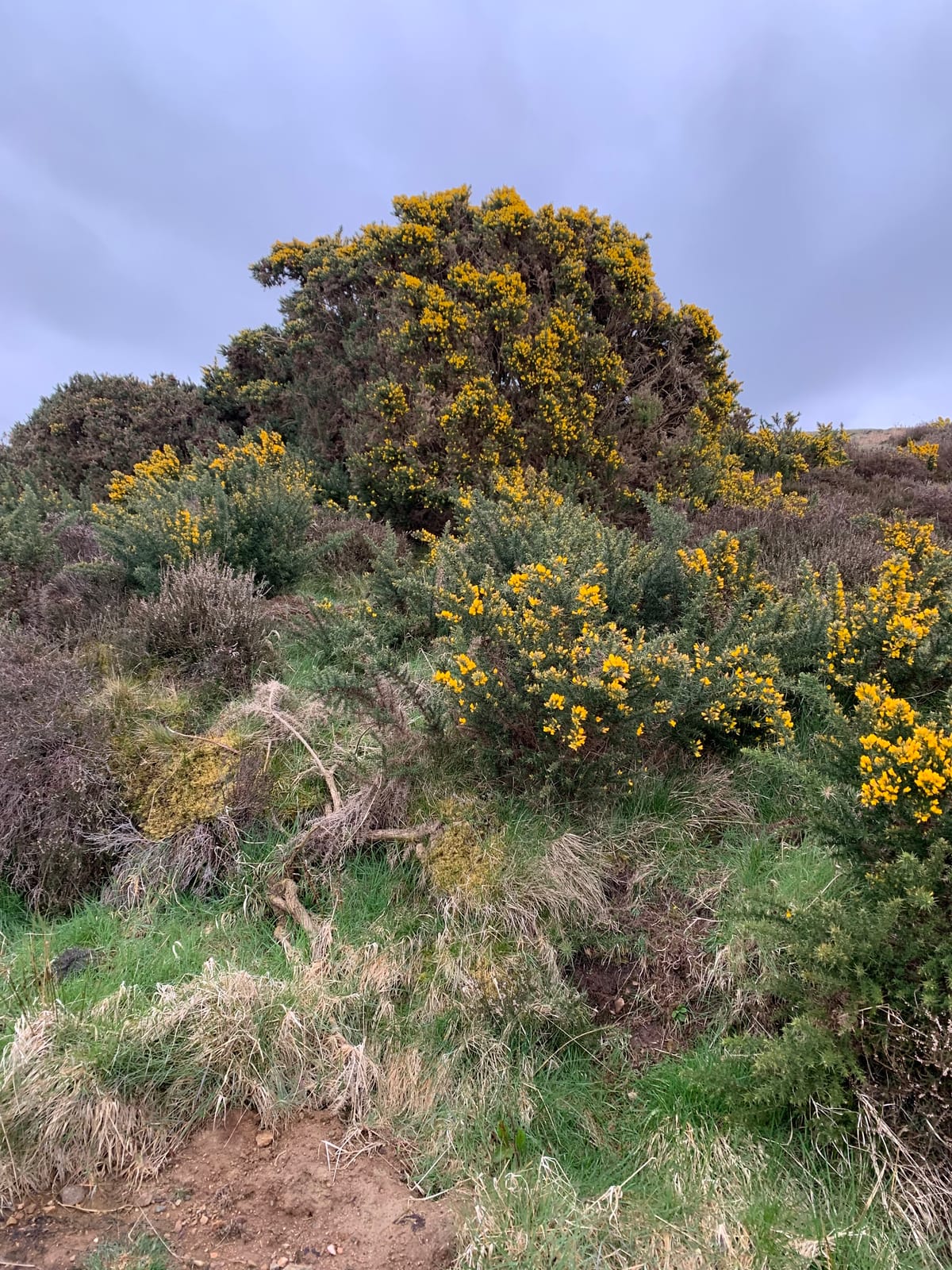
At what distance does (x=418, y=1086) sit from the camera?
7.36 ft

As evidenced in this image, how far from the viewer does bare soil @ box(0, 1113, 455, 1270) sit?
1.73 metres

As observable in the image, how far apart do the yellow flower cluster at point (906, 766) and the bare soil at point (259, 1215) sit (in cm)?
169

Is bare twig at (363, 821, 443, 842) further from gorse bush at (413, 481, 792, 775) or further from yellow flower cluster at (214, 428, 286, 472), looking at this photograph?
yellow flower cluster at (214, 428, 286, 472)

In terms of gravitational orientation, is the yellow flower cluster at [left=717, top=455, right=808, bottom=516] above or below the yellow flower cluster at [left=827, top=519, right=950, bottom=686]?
above

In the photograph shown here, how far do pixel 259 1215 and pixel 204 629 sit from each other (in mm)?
3115

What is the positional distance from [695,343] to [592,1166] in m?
8.00

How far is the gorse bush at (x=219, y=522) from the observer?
4.92 meters

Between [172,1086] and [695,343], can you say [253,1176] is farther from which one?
[695,343]

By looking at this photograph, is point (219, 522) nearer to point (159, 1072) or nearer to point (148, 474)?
point (148, 474)

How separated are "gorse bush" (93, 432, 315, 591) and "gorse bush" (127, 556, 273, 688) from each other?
457 mm

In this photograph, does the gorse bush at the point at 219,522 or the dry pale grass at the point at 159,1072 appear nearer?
the dry pale grass at the point at 159,1072

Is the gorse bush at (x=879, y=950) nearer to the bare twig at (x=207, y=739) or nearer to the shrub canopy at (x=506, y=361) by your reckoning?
the bare twig at (x=207, y=739)

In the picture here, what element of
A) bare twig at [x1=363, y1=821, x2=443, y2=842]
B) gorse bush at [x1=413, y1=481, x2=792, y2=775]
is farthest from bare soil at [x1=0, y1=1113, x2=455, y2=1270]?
gorse bush at [x1=413, y1=481, x2=792, y2=775]

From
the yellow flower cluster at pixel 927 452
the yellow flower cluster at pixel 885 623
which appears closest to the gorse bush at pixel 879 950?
the yellow flower cluster at pixel 885 623
